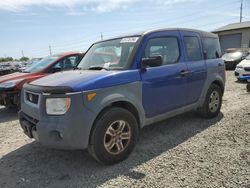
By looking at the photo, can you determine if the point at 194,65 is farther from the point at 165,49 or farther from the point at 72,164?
the point at 72,164

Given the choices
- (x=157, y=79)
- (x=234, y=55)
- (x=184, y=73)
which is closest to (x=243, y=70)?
(x=234, y=55)

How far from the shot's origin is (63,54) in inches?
282

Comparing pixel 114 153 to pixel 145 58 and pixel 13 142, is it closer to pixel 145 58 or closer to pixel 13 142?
pixel 145 58

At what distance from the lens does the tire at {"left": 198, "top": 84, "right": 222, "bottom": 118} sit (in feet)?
16.6


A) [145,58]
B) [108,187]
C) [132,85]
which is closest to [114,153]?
[108,187]

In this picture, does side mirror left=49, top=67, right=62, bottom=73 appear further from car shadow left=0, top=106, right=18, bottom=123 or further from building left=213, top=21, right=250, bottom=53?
building left=213, top=21, right=250, bottom=53

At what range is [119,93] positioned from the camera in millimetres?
3328

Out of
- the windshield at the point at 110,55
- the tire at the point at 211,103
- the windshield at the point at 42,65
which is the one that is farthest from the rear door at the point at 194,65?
the windshield at the point at 42,65

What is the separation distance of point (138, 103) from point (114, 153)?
84cm

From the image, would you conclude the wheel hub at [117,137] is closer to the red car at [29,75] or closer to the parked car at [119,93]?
the parked car at [119,93]

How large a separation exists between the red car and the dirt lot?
1.61 metres

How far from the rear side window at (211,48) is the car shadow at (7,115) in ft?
16.7

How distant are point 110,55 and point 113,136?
146cm

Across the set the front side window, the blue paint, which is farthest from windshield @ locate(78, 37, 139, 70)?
the front side window
